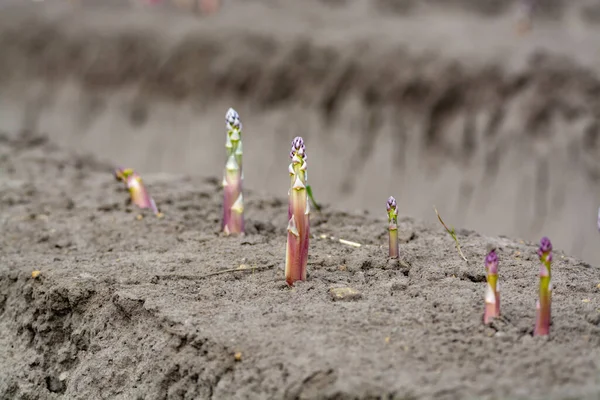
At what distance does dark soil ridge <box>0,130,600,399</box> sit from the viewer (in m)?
2.02

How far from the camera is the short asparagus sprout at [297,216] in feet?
8.41

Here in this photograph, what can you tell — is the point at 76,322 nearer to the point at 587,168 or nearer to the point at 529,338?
the point at 529,338

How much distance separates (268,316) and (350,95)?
885cm

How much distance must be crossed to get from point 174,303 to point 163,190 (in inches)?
70.0

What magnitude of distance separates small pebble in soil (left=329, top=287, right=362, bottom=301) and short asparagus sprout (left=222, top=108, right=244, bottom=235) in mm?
878

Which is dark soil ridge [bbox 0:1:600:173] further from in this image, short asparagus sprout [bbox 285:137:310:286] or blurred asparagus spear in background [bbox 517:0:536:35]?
short asparagus sprout [bbox 285:137:310:286]

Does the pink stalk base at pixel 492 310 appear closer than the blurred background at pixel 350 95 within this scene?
Yes

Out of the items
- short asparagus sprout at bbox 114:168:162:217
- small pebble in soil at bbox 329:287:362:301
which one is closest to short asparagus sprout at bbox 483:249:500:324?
small pebble in soil at bbox 329:287:362:301

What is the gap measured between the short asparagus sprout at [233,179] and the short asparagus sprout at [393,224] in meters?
0.75

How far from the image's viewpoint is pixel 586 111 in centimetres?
1000

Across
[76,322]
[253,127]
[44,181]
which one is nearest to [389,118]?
[253,127]

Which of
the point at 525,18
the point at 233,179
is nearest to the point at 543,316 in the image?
the point at 233,179

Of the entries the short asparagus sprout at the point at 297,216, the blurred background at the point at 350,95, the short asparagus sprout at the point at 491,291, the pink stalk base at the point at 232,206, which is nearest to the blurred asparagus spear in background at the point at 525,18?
the blurred background at the point at 350,95

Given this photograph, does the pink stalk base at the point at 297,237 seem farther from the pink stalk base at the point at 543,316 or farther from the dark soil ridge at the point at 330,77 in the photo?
the dark soil ridge at the point at 330,77
